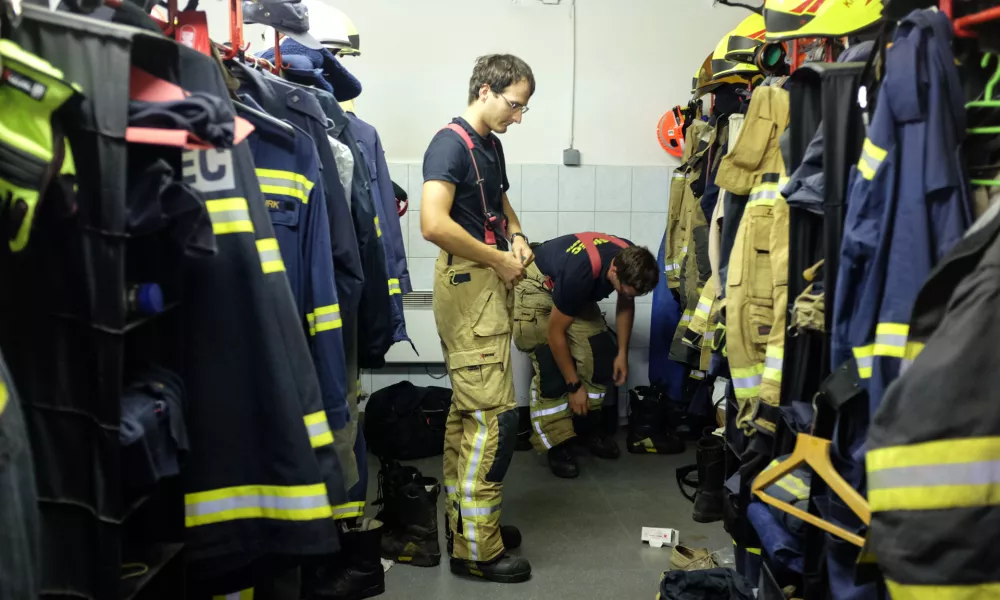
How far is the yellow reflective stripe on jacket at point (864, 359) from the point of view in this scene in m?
1.36

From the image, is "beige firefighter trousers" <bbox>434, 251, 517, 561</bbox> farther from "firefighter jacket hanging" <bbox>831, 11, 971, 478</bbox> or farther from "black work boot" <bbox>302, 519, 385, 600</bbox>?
"firefighter jacket hanging" <bbox>831, 11, 971, 478</bbox>

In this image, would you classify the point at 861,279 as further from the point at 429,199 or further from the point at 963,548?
the point at 429,199

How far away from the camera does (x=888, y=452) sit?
958 millimetres

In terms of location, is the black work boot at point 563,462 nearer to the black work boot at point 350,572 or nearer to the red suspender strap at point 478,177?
the black work boot at point 350,572

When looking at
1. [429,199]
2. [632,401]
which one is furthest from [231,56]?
[632,401]

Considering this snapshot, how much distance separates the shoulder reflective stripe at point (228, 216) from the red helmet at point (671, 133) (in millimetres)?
3374

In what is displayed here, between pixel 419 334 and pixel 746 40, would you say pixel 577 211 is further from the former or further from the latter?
pixel 746 40

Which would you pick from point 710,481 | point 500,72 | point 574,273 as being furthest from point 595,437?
point 500,72

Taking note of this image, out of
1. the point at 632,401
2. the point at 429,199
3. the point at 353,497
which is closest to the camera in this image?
the point at 353,497

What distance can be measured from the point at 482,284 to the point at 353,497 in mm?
836

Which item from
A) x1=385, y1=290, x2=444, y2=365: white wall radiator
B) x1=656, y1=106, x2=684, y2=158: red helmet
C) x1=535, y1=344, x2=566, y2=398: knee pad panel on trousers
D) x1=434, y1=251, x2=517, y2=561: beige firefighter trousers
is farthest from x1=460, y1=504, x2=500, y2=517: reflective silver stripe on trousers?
x1=656, y1=106, x2=684, y2=158: red helmet

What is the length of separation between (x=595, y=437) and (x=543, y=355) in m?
0.63

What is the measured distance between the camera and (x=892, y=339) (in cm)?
125

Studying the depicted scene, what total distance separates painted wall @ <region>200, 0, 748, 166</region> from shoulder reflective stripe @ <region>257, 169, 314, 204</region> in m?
2.50
